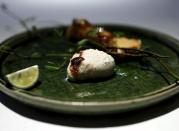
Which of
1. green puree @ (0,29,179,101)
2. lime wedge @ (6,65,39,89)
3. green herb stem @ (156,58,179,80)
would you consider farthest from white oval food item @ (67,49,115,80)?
green herb stem @ (156,58,179,80)

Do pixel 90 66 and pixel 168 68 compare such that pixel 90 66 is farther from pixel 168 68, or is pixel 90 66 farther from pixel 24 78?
pixel 168 68

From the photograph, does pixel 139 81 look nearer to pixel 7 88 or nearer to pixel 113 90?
pixel 113 90

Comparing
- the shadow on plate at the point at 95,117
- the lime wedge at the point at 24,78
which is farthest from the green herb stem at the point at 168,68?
the lime wedge at the point at 24,78

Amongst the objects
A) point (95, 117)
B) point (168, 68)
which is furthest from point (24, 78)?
point (168, 68)

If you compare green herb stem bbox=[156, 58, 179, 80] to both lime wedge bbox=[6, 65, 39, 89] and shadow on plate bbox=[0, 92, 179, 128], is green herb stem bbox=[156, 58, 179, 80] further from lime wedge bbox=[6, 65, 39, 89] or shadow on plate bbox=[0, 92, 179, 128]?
lime wedge bbox=[6, 65, 39, 89]

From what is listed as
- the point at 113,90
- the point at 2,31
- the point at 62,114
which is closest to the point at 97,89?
the point at 113,90

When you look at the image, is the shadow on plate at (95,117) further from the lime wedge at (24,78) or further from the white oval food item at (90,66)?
the white oval food item at (90,66)
